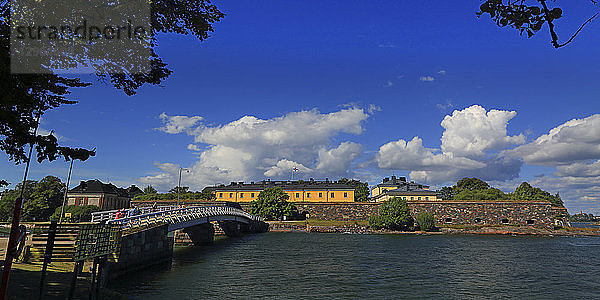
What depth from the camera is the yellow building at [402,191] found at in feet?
366

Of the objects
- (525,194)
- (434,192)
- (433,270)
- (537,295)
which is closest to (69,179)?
(433,270)

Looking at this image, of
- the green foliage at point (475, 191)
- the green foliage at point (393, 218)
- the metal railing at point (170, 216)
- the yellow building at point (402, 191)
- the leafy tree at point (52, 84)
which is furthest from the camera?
the yellow building at point (402, 191)

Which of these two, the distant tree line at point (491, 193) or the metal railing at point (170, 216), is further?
the distant tree line at point (491, 193)

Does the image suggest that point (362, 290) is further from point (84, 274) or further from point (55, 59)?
point (55, 59)

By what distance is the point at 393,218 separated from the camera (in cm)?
6925

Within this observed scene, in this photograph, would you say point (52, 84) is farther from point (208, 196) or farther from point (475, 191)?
point (475, 191)

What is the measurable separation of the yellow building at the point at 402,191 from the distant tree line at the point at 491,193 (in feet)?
29.2

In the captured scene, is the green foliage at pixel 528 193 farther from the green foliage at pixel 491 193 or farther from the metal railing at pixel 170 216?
the metal railing at pixel 170 216

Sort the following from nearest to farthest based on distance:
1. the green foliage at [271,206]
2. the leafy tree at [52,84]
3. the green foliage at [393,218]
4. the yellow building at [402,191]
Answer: the leafy tree at [52,84], the green foliage at [393,218], the green foliage at [271,206], the yellow building at [402,191]

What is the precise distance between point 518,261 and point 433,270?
11317 millimetres

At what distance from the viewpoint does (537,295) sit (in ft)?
65.7

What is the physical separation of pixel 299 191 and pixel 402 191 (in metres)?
35.1

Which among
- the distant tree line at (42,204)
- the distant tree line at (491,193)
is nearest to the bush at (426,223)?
the distant tree line at (491,193)

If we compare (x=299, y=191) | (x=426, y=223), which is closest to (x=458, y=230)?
(x=426, y=223)
